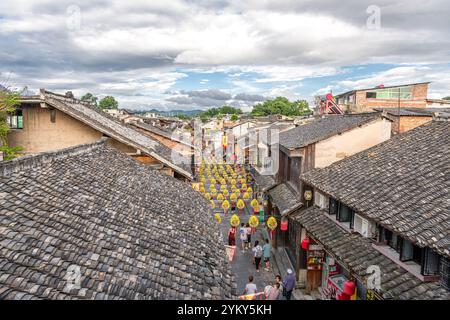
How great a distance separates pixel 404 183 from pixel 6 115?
1799 cm

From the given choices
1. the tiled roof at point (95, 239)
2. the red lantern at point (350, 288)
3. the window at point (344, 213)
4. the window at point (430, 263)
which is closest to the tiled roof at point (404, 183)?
the window at point (430, 263)

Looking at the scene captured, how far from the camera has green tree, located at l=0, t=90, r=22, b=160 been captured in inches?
638

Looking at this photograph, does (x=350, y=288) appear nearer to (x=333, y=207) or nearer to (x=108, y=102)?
(x=333, y=207)

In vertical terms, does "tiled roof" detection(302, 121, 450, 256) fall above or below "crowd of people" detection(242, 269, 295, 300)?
above

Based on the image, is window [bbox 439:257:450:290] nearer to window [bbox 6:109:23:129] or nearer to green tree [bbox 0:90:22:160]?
green tree [bbox 0:90:22:160]

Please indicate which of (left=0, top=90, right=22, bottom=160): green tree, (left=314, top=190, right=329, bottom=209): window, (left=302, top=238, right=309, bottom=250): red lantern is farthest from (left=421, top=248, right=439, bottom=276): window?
(left=0, top=90, right=22, bottom=160): green tree

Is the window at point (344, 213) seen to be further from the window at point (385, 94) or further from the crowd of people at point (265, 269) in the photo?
the window at point (385, 94)

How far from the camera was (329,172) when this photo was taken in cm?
1636

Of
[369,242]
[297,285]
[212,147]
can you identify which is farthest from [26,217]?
[212,147]

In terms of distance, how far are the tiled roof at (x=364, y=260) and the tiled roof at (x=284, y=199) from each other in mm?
1852

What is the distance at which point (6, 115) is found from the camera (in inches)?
669

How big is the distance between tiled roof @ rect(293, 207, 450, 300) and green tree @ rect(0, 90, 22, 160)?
577 inches

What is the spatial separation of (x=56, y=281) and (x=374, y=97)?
158 feet
